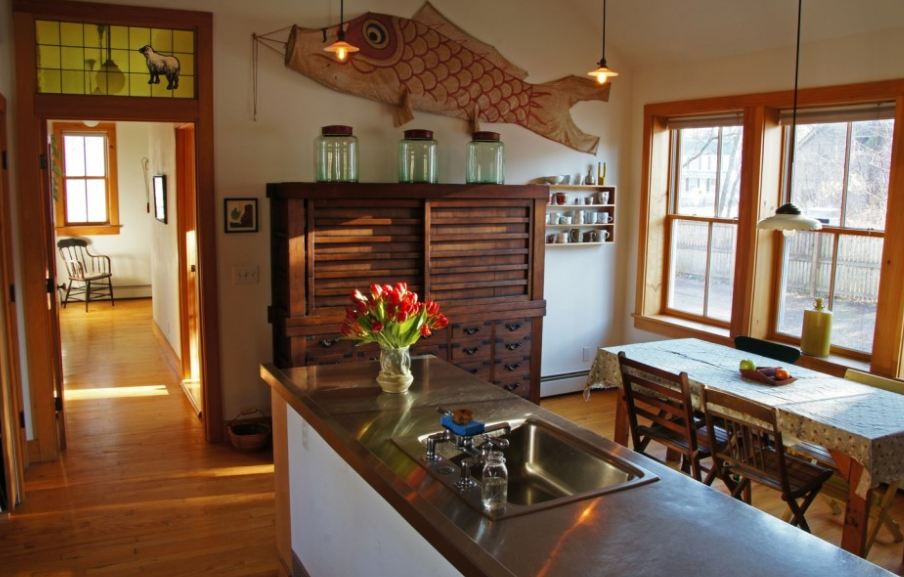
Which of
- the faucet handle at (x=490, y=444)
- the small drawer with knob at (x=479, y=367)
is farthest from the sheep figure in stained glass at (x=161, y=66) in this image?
the faucet handle at (x=490, y=444)

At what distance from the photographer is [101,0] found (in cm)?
438

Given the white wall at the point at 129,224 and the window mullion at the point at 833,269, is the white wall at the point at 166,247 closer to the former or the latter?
the white wall at the point at 129,224

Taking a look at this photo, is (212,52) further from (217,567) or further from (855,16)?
(855,16)

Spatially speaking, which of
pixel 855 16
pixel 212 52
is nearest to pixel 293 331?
pixel 212 52

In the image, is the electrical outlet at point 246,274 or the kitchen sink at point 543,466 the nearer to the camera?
the kitchen sink at point 543,466

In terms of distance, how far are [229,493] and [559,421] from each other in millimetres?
2340

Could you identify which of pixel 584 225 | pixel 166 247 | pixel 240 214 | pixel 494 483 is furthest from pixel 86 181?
pixel 494 483

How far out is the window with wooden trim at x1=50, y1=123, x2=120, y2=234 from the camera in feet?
33.3

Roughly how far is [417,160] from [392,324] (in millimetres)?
2291

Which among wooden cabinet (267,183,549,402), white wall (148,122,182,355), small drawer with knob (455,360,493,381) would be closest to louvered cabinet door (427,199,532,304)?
wooden cabinet (267,183,549,402)

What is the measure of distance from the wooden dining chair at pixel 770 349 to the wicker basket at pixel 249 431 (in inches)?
115

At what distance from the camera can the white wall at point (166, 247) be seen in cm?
651

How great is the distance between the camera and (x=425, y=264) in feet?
16.0

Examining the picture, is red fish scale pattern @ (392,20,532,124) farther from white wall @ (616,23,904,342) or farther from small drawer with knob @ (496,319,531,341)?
small drawer with knob @ (496,319,531,341)
